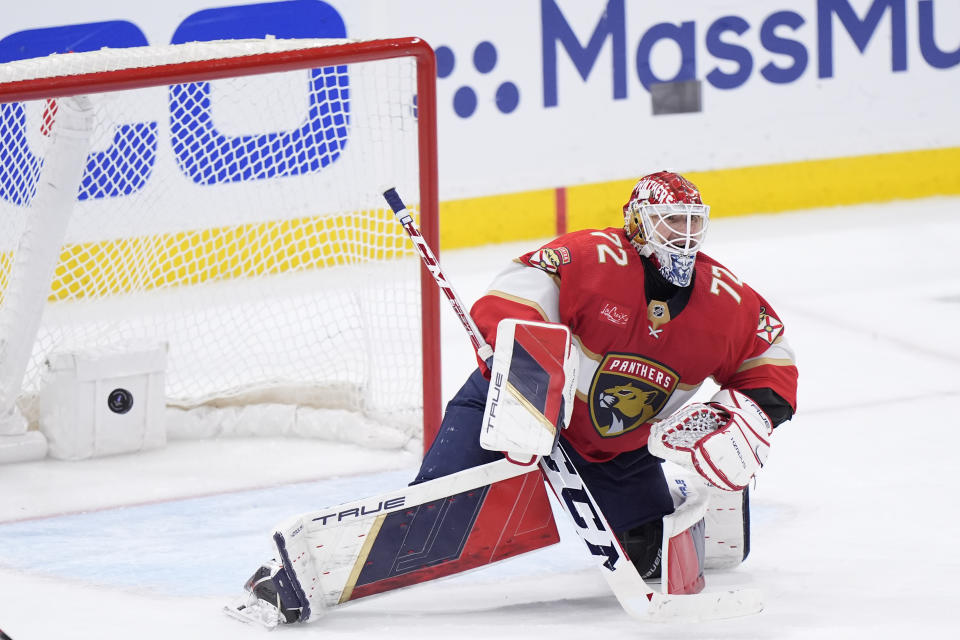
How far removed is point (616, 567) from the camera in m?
2.37

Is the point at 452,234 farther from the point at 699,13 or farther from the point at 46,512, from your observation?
the point at 46,512

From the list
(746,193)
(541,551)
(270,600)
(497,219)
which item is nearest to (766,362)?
(541,551)

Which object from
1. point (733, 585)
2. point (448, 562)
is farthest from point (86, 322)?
point (733, 585)

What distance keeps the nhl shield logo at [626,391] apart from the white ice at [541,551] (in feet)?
A: 1.02

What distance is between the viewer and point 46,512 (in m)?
3.06

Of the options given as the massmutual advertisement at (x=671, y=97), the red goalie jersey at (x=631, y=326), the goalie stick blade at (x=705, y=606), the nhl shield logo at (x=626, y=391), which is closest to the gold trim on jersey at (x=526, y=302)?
the red goalie jersey at (x=631, y=326)

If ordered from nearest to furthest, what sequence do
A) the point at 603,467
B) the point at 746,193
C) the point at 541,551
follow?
1. the point at 603,467
2. the point at 541,551
3. the point at 746,193

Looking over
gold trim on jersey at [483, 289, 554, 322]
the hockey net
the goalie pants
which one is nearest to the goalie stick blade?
the goalie pants

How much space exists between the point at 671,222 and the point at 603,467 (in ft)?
1.54

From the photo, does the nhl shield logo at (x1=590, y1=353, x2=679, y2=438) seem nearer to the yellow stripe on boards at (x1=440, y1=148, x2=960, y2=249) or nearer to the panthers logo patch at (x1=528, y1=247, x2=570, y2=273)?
the panthers logo patch at (x1=528, y1=247, x2=570, y2=273)

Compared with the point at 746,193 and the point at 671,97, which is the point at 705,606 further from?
the point at 746,193

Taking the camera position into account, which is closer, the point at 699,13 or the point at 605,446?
the point at 605,446

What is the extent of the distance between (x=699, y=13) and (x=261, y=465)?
110 inches

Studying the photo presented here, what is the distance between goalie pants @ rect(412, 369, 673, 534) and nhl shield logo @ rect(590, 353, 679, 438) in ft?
0.32
